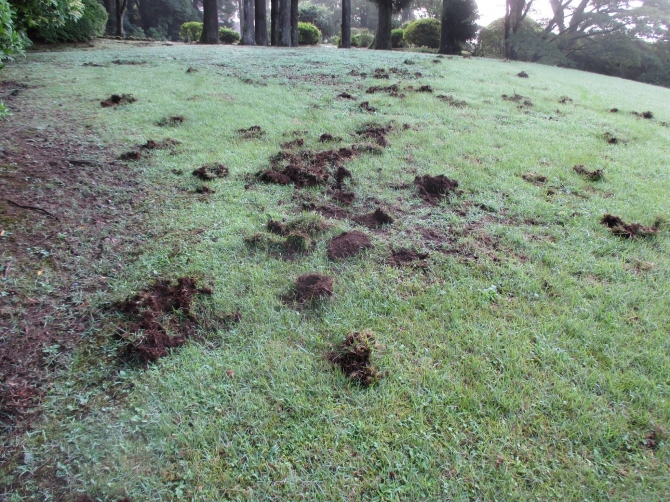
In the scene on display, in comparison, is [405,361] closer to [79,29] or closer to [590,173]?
[590,173]

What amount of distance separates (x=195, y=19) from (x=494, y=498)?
3550 cm

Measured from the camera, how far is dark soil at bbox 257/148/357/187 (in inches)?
152

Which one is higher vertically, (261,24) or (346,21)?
(346,21)

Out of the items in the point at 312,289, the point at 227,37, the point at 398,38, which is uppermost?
the point at 398,38

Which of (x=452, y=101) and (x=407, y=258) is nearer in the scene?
(x=407, y=258)

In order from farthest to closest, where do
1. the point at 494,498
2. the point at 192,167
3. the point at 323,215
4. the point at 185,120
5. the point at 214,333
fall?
the point at 185,120
the point at 192,167
the point at 323,215
the point at 214,333
the point at 494,498

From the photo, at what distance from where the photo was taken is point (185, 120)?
558 centimetres

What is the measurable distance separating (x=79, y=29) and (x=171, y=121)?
32.4 ft

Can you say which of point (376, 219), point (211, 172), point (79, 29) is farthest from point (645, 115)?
point (79, 29)

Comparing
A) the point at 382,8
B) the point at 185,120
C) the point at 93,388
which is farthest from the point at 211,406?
the point at 382,8

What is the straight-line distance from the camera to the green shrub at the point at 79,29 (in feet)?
37.6

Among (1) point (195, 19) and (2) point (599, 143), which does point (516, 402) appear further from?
(1) point (195, 19)

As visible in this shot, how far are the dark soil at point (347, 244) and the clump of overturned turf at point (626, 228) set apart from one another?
187cm

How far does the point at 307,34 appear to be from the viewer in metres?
19.8
